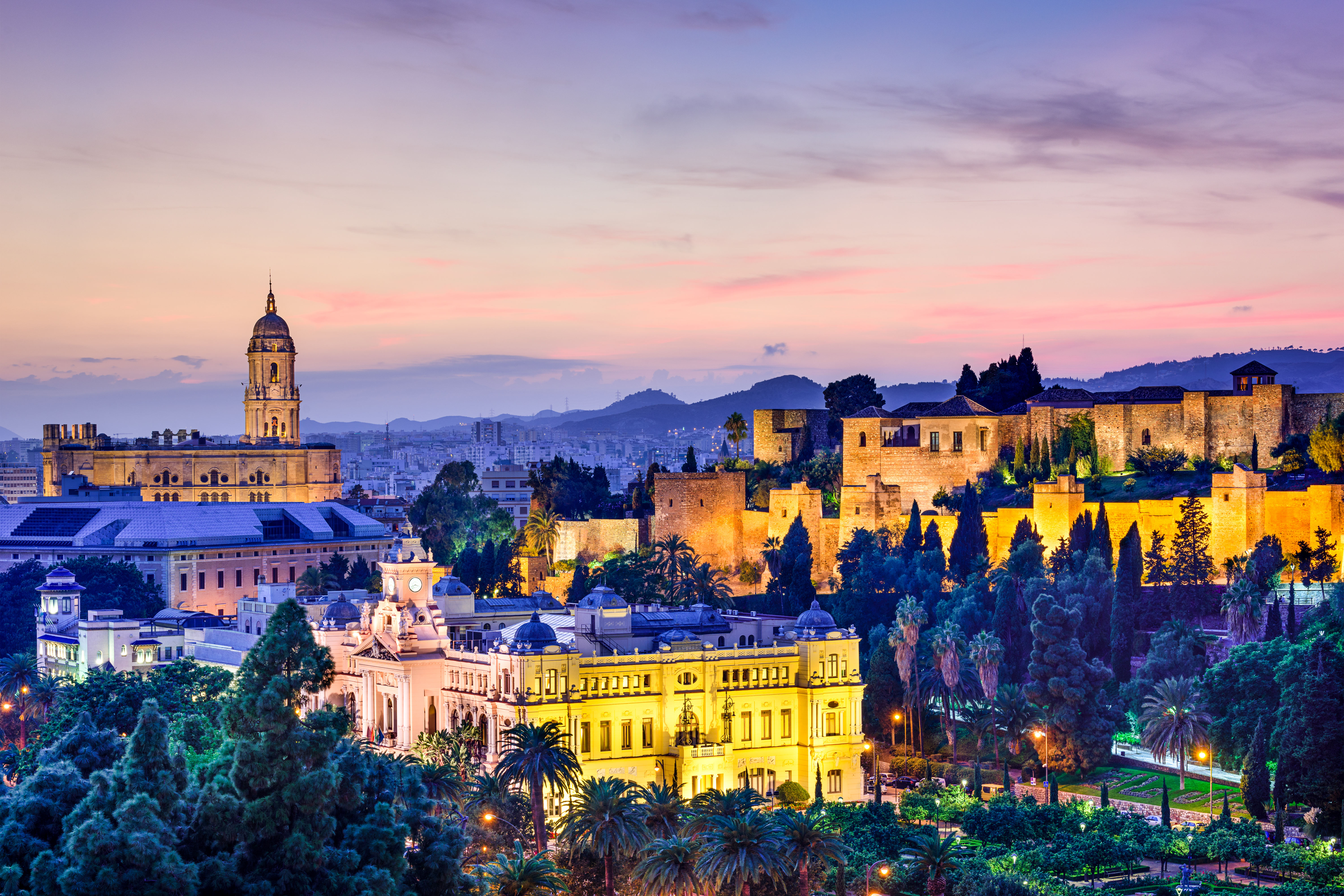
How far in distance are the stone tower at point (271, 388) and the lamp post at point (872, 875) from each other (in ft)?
348

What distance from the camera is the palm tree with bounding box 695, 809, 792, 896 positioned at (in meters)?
42.0

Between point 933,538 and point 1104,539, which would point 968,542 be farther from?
point 1104,539

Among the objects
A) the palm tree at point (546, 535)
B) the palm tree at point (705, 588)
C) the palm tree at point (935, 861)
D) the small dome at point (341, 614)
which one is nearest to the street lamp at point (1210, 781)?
the palm tree at point (935, 861)

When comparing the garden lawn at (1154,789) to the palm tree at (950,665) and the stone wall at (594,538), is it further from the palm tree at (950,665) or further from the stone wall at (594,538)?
the stone wall at (594,538)

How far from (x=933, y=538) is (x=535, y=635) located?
93.8 feet

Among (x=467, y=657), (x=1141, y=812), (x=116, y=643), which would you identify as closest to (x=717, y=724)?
(x=467, y=657)

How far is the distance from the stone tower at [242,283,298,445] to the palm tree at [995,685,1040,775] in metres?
94.8

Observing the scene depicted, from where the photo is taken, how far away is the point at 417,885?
124ft

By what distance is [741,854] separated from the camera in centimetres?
4212

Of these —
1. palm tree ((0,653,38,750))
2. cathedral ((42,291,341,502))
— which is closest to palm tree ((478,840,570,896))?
palm tree ((0,653,38,750))

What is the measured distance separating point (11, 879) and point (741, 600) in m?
57.3

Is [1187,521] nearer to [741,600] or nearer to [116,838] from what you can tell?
[741,600]

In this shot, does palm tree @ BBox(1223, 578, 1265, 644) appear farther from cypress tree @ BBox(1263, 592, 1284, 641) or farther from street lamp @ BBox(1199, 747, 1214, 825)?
street lamp @ BBox(1199, 747, 1214, 825)

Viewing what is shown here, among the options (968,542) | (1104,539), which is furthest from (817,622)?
(968,542)
